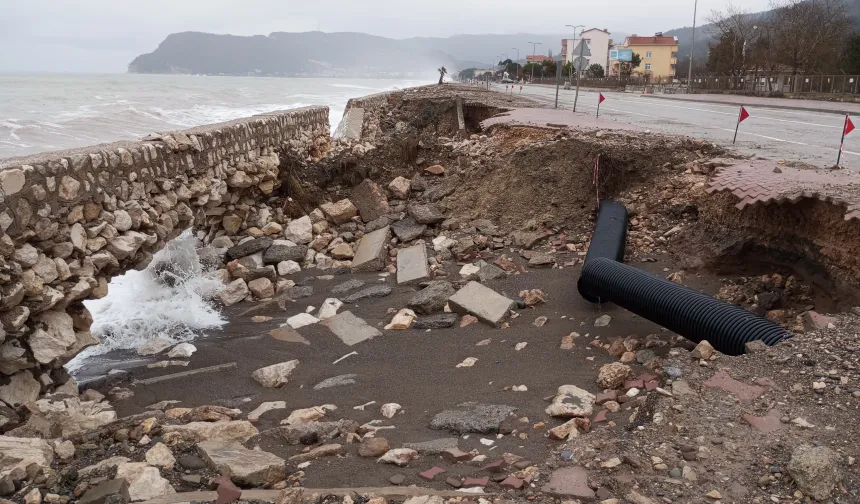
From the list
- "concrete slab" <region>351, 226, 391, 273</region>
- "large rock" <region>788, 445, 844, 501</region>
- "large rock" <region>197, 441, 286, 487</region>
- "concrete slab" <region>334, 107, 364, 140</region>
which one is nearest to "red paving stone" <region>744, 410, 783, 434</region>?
"large rock" <region>788, 445, 844, 501</region>

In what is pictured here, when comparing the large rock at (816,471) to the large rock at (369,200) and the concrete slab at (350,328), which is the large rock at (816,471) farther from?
the large rock at (369,200)

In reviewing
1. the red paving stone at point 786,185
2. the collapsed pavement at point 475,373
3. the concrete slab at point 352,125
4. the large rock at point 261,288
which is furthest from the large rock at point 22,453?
the concrete slab at point 352,125

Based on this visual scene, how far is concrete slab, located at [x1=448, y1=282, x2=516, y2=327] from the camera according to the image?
20.5 ft

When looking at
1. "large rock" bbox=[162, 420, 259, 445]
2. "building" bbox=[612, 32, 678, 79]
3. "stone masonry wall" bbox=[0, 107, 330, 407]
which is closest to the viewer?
"large rock" bbox=[162, 420, 259, 445]

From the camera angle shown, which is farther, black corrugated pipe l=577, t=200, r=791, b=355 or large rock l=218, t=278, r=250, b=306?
large rock l=218, t=278, r=250, b=306

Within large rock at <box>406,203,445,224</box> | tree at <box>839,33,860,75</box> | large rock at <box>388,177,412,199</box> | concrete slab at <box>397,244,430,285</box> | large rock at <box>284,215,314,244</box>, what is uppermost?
tree at <box>839,33,860,75</box>

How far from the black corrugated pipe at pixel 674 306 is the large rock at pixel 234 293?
3845 mm

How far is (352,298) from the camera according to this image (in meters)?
7.29

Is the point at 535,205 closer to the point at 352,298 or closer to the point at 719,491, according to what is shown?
the point at 352,298

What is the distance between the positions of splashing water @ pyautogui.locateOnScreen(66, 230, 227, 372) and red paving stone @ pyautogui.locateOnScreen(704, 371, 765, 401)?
Answer: 4834 millimetres

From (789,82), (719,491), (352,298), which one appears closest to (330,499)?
(719,491)

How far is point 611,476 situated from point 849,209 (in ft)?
11.7

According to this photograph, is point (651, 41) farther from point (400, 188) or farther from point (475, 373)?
point (475, 373)

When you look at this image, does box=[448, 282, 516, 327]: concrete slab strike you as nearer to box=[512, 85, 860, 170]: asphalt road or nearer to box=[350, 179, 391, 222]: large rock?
box=[350, 179, 391, 222]: large rock
